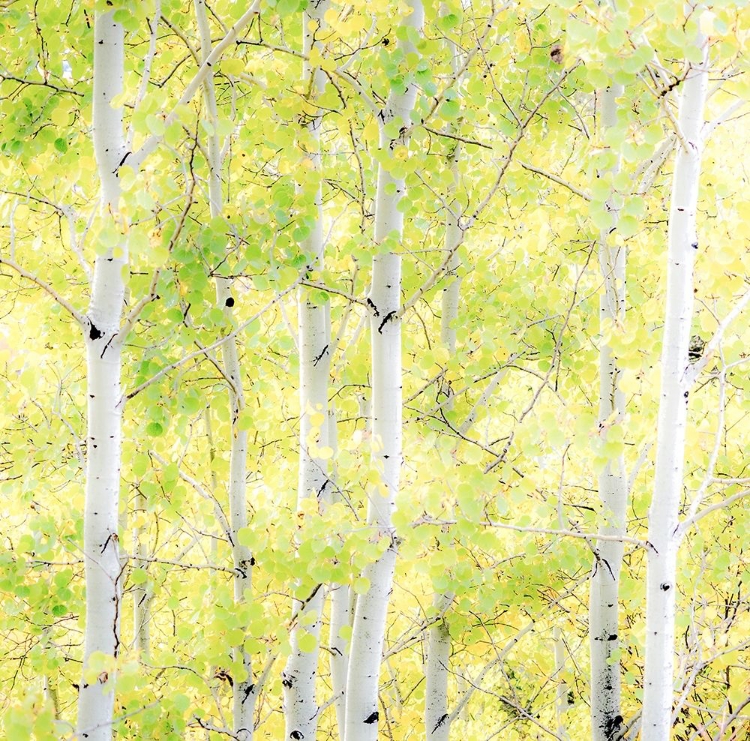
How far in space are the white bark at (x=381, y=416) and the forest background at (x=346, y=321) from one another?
0.01 m

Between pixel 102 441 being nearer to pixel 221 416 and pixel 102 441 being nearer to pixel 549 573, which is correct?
pixel 221 416

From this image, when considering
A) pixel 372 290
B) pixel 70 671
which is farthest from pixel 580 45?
pixel 70 671

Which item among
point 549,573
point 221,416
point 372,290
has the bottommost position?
point 549,573

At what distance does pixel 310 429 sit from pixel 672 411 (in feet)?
5.50

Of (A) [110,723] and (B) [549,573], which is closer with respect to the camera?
(A) [110,723]

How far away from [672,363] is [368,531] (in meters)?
1.25

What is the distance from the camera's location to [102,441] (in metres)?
2.75

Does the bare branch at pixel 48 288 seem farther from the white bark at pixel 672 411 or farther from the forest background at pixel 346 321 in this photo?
the white bark at pixel 672 411

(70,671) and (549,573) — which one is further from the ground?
(549,573)

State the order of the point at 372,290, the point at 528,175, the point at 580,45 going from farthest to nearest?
the point at 528,175
the point at 372,290
the point at 580,45

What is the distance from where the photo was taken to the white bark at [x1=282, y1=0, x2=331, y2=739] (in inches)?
138

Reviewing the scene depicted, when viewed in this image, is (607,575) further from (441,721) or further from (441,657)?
(441,721)

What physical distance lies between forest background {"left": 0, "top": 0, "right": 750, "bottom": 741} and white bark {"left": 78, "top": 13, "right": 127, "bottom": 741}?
0.01m

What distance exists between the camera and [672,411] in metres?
2.54
